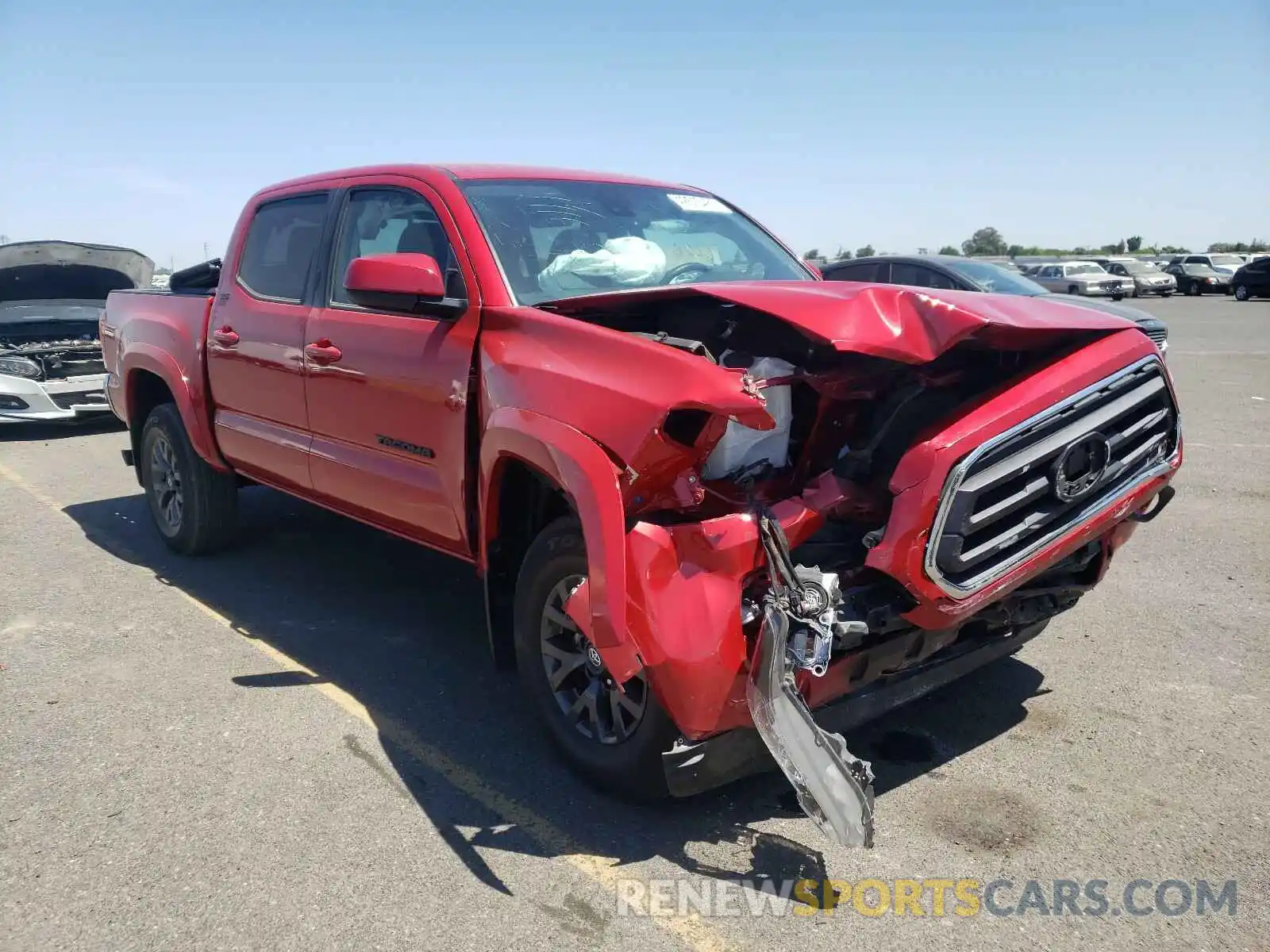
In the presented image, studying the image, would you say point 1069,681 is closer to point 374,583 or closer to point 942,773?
point 942,773

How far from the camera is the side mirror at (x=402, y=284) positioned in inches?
141

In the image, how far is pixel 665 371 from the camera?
2795 millimetres

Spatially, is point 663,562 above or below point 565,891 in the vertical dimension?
above

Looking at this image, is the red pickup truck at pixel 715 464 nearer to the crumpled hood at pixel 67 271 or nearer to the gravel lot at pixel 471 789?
the gravel lot at pixel 471 789

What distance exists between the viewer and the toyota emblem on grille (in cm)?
306

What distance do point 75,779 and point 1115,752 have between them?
3.67 m

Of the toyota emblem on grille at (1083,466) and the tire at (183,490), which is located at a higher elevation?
the toyota emblem on grille at (1083,466)

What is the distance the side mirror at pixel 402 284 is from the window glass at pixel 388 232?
0.10 meters

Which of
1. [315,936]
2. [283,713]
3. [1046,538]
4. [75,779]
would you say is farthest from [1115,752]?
[75,779]

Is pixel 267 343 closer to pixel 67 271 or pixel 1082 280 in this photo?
pixel 67 271

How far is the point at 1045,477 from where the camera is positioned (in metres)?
3.04

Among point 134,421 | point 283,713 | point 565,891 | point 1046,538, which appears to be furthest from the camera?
point 134,421

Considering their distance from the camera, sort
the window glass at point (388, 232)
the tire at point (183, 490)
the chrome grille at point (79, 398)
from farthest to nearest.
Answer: the chrome grille at point (79, 398) < the tire at point (183, 490) < the window glass at point (388, 232)

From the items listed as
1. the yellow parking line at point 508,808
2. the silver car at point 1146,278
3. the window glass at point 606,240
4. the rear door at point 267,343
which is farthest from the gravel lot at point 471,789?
the silver car at point 1146,278
